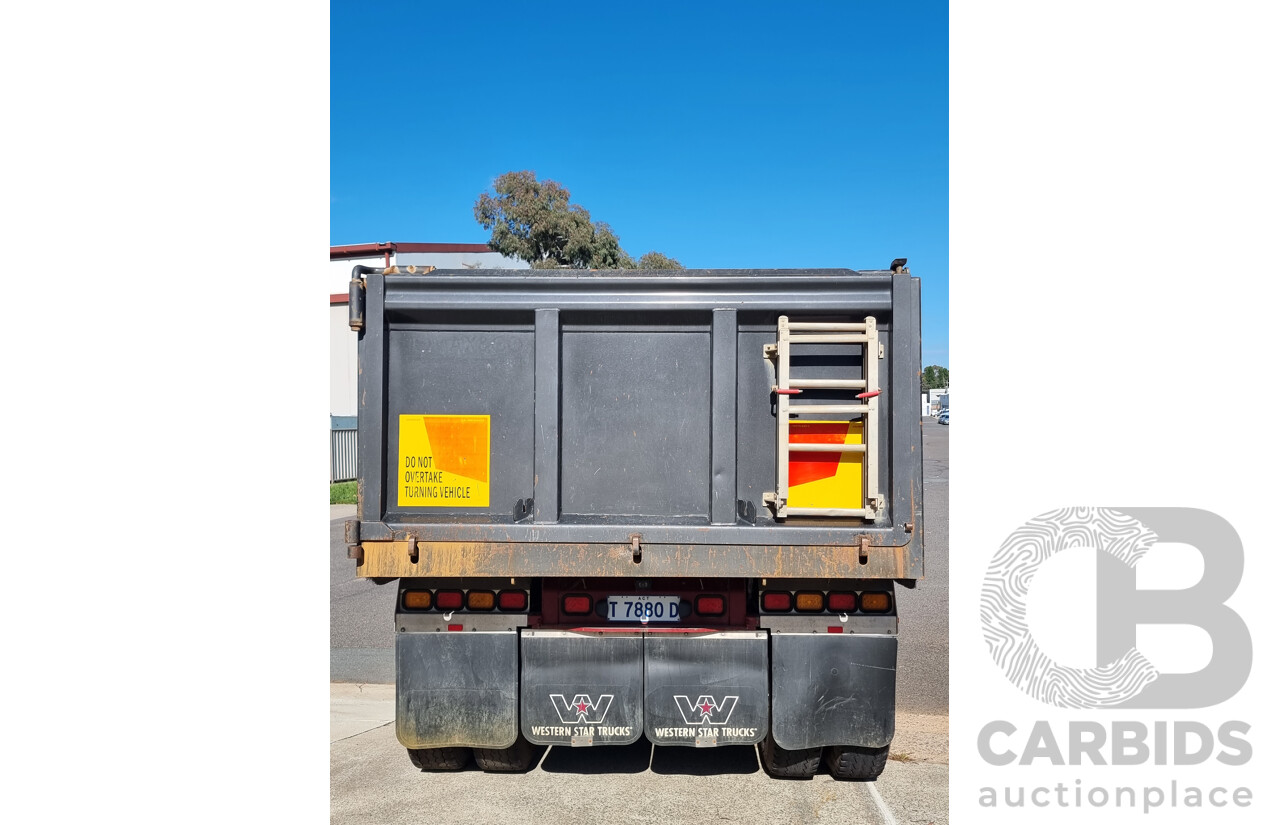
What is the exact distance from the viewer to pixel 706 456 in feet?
11.9

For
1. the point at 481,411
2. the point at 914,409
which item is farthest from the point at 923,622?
the point at 481,411

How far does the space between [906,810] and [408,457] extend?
10.1ft

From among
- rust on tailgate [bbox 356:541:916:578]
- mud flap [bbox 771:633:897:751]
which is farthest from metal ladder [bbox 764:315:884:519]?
mud flap [bbox 771:633:897:751]

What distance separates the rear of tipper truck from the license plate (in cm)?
1

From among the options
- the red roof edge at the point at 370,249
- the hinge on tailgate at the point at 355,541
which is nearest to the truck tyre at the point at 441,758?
the hinge on tailgate at the point at 355,541

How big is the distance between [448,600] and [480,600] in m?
0.16

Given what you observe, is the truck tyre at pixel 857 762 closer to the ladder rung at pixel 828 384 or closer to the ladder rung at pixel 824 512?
the ladder rung at pixel 824 512

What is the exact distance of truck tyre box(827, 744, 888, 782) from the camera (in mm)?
3949

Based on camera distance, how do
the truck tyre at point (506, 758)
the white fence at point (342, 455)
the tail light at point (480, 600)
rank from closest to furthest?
1. the tail light at point (480, 600)
2. the truck tyre at point (506, 758)
3. the white fence at point (342, 455)

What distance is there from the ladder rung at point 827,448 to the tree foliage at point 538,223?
16849mm

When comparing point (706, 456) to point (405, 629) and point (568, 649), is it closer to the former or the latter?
point (568, 649)

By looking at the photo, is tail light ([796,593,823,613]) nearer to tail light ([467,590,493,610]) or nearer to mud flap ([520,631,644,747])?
mud flap ([520,631,644,747])

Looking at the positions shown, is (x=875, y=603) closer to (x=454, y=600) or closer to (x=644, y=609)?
(x=644, y=609)

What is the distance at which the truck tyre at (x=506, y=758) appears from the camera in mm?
4098
